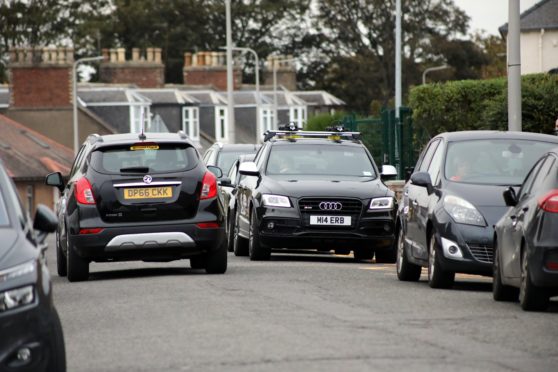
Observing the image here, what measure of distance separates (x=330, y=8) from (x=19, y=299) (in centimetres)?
8433

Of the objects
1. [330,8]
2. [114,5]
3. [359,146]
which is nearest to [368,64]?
[330,8]

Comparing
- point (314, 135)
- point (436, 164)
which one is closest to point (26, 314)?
point (436, 164)

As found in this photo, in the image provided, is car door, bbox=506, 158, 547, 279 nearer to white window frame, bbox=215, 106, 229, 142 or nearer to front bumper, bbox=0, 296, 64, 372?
front bumper, bbox=0, 296, 64, 372

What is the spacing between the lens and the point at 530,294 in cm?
1394

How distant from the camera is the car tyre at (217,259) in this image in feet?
61.6

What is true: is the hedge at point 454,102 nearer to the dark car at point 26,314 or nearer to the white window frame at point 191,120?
the dark car at point 26,314

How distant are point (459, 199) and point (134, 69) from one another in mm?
84224

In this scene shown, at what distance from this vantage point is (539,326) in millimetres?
12734

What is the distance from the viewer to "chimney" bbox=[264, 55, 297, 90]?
104875mm

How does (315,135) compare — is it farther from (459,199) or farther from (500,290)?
(500,290)

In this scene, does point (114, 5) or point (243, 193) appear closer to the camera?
point (243, 193)

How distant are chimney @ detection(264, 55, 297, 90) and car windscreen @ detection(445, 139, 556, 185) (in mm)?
85972

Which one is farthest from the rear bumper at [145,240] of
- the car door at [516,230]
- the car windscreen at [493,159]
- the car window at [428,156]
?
the car door at [516,230]

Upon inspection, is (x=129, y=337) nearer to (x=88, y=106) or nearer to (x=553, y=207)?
(x=553, y=207)
